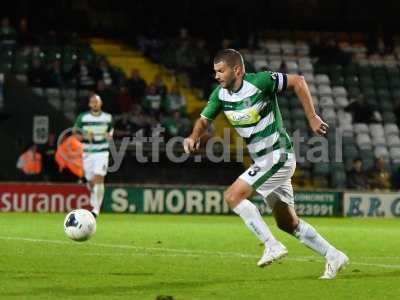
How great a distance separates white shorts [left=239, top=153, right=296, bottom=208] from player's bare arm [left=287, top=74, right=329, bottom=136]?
22.2 inches

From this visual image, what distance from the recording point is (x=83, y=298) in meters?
7.53

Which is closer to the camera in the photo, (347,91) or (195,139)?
(195,139)

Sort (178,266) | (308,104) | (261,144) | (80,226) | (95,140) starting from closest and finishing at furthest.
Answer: (308,104) → (261,144) → (178,266) → (80,226) → (95,140)

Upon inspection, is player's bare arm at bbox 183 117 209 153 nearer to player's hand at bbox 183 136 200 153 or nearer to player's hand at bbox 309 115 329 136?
player's hand at bbox 183 136 200 153

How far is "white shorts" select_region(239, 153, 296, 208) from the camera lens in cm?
924

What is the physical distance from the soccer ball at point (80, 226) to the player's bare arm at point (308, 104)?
2.86m

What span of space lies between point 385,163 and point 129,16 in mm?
9245

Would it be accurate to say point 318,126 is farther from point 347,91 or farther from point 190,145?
point 347,91

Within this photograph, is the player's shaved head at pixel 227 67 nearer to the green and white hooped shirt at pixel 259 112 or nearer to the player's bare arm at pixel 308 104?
the green and white hooped shirt at pixel 259 112

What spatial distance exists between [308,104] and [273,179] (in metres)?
0.77

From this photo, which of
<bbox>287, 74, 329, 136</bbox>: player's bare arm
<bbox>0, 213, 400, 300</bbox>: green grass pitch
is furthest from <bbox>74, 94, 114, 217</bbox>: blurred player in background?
<bbox>287, 74, 329, 136</bbox>: player's bare arm

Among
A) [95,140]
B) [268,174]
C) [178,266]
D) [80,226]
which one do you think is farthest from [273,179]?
[95,140]

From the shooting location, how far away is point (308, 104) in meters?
9.09

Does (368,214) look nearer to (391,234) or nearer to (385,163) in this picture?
(385,163)
